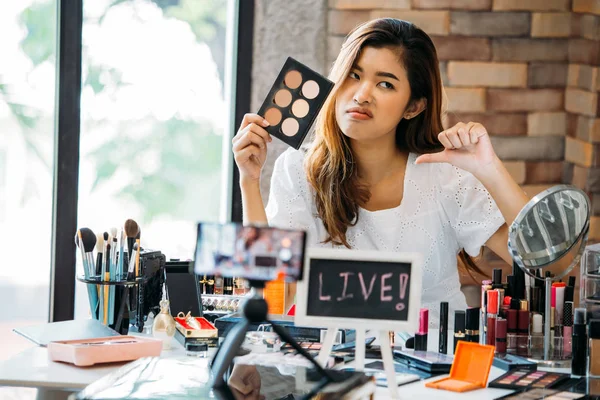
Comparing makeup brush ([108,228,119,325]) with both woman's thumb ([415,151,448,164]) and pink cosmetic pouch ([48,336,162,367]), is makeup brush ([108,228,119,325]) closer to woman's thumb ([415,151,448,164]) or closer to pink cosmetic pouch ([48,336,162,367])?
pink cosmetic pouch ([48,336,162,367])

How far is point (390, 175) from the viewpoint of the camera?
2.25 metres

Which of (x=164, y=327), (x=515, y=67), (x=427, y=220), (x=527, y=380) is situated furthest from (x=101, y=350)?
(x=515, y=67)

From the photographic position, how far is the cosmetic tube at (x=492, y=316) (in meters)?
1.59

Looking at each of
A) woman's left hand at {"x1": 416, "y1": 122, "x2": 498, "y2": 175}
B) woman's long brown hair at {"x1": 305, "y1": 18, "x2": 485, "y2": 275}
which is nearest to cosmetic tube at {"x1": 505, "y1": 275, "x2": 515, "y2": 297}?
woman's left hand at {"x1": 416, "y1": 122, "x2": 498, "y2": 175}

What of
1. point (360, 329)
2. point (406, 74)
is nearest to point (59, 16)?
point (406, 74)

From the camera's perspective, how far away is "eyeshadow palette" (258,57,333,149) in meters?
1.88

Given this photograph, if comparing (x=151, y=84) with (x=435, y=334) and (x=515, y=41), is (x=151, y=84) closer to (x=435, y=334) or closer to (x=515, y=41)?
(x=515, y=41)

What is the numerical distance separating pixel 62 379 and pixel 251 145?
834mm

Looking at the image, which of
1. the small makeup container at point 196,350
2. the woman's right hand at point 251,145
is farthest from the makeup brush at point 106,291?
the woman's right hand at point 251,145

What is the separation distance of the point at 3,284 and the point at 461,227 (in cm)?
148

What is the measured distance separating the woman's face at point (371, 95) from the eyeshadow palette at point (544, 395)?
2.96ft

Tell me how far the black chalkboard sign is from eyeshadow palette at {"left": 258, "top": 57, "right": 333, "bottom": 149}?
0.66 meters

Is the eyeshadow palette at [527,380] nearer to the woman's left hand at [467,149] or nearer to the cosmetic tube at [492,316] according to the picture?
the cosmetic tube at [492,316]

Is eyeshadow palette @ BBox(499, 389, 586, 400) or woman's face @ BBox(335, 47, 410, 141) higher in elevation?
woman's face @ BBox(335, 47, 410, 141)
